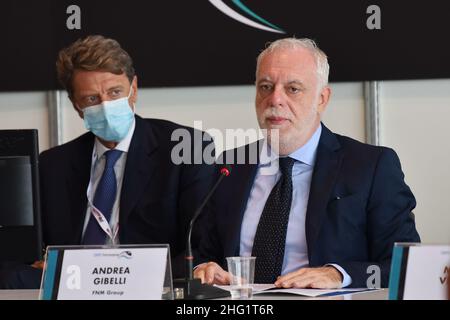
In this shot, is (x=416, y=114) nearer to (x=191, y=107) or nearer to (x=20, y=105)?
(x=191, y=107)

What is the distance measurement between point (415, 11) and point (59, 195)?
6.14 feet

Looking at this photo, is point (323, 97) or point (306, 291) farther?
point (323, 97)

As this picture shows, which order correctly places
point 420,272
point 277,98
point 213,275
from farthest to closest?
point 277,98 < point 213,275 < point 420,272

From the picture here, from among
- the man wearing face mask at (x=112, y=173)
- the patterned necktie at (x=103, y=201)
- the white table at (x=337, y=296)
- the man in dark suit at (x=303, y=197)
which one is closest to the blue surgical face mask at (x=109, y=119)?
the man wearing face mask at (x=112, y=173)

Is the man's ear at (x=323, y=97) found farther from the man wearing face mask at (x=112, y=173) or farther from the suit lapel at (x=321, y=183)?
the man wearing face mask at (x=112, y=173)

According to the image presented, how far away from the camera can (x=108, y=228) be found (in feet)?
11.0

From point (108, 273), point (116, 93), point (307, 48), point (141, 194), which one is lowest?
point (108, 273)

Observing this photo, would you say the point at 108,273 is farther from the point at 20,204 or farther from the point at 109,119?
the point at 109,119

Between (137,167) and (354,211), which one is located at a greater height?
(137,167)

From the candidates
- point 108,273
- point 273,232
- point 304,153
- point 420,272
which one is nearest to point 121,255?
point 108,273

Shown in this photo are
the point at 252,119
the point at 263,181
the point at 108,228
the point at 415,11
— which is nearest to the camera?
the point at 263,181

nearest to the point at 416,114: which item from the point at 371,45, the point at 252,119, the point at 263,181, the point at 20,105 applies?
the point at 371,45

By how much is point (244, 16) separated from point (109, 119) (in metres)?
1.11

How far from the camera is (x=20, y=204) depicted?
7.57 feet
